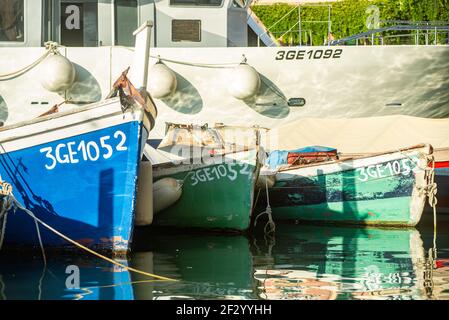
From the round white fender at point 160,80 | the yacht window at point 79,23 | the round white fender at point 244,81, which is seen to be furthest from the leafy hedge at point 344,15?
the round white fender at point 160,80

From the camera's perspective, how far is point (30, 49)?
58.0ft

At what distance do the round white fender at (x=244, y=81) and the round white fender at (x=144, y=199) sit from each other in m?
5.52

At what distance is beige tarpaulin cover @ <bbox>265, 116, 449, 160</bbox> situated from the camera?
17047 mm

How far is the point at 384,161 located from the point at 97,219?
518 cm

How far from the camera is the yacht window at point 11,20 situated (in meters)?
17.6

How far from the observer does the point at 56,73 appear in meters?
17.2

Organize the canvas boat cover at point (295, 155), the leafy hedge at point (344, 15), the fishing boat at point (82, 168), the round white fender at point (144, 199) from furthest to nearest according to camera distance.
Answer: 1. the leafy hedge at point (344, 15)
2. the canvas boat cover at point (295, 155)
3. the round white fender at point (144, 199)
4. the fishing boat at point (82, 168)

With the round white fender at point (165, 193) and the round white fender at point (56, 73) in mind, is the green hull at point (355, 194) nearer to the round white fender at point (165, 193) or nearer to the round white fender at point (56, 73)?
the round white fender at point (165, 193)

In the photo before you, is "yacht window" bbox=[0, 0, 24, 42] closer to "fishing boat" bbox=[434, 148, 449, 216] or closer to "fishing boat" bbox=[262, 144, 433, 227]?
"fishing boat" bbox=[262, 144, 433, 227]

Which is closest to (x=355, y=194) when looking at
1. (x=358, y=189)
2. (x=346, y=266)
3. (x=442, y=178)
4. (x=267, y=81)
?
(x=358, y=189)

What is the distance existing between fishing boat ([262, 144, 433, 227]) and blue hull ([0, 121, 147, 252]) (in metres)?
4.35

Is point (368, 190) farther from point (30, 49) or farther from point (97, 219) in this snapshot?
point (30, 49)

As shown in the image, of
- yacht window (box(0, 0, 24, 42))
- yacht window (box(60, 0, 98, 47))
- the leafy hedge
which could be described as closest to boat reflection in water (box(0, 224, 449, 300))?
yacht window (box(60, 0, 98, 47))
